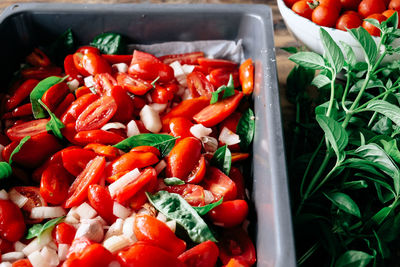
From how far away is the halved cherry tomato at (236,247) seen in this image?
3.03 ft

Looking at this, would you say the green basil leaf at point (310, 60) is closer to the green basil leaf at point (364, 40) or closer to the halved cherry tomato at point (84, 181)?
the green basil leaf at point (364, 40)

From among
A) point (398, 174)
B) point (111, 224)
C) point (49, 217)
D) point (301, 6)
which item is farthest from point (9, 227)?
point (301, 6)

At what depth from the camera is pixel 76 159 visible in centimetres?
105

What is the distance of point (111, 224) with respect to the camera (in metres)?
0.98

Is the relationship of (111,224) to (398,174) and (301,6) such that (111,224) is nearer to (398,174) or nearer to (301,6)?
(398,174)

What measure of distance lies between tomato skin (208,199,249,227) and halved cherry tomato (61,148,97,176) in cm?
38

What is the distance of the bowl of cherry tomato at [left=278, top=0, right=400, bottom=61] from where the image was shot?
132 centimetres

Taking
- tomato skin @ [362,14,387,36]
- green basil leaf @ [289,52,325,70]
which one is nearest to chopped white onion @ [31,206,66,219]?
green basil leaf @ [289,52,325,70]

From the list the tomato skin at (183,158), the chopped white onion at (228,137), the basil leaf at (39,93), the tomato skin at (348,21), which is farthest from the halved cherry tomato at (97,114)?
the tomato skin at (348,21)

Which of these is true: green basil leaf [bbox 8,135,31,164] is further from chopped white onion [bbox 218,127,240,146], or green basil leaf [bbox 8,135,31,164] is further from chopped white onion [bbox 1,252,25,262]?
chopped white onion [bbox 218,127,240,146]

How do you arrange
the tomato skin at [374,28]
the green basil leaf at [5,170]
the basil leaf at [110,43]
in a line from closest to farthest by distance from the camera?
the green basil leaf at [5,170]
the tomato skin at [374,28]
the basil leaf at [110,43]

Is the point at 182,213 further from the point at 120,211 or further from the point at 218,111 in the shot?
the point at 218,111

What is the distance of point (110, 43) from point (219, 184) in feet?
2.42

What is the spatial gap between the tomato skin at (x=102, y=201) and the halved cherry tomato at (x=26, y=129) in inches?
12.2
